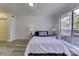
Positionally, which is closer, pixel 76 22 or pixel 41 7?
pixel 76 22

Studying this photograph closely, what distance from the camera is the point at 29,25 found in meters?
8.70

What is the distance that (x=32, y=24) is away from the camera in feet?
28.5

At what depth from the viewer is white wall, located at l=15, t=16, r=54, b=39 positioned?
8.62 meters

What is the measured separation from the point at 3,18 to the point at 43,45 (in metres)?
4.71

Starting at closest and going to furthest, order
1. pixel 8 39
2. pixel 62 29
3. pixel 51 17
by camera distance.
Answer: pixel 62 29 → pixel 8 39 → pixel 51 17

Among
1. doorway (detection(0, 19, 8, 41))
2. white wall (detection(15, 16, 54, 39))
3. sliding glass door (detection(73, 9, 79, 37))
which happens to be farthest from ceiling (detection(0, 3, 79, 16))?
white wall (detection(15, 16, 54, 39))

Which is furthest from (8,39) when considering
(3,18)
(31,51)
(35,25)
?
(31,51)

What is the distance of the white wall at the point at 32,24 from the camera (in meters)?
8.62

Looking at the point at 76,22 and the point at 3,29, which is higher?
the point at 76,22

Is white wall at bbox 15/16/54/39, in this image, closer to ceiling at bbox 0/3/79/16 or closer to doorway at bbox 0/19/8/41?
doorway at bbox 0/19/8/41

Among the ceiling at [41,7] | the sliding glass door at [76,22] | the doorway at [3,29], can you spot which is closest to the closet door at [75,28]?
the sliding glass door at [76,22]

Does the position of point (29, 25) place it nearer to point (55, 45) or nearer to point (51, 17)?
point (51, 17)

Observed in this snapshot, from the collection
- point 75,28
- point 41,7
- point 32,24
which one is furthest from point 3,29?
point 75,28

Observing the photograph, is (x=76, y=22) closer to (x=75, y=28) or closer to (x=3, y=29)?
(x=75, y=28)
